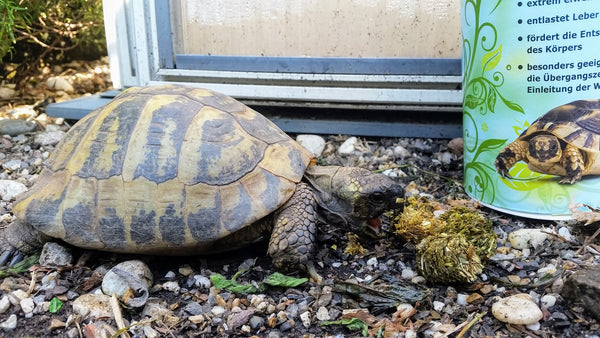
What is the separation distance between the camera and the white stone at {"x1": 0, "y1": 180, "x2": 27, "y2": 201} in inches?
117

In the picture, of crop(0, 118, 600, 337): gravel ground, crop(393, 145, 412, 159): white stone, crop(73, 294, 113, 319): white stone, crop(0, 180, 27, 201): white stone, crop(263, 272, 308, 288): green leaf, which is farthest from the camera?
crop(393, 145, 412, 159): white stone

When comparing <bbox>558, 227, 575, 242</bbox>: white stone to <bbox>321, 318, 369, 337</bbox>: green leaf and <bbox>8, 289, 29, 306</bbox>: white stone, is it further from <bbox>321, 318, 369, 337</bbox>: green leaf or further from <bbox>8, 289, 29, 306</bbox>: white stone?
<bbox>8, 289, 29, 306</bbox>: white stone

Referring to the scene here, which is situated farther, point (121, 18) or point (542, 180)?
point (121, 18)

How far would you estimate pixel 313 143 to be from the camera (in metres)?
3.49

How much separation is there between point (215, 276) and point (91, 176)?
64cm

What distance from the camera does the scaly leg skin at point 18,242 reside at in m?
2.33

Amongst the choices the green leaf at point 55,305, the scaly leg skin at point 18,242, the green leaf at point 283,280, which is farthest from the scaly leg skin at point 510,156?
the scaly leg skin at point 18,242

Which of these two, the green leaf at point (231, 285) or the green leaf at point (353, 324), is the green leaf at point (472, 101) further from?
the green leaf at point (231, 285)

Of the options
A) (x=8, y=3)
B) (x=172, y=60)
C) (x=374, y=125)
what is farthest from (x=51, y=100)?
(x=374, y=125)

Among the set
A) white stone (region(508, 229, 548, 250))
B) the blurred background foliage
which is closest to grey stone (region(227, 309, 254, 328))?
white stone (region(508, 229, 548, 250))

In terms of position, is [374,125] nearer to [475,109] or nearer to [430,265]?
[475,109]

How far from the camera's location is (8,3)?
12.1ft

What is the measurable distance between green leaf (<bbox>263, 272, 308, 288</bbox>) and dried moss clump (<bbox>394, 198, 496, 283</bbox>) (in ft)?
1.50

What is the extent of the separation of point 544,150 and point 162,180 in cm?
154
